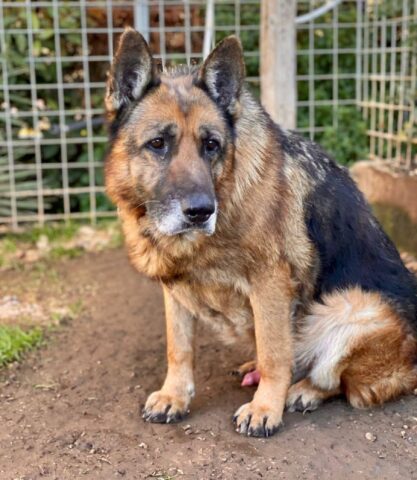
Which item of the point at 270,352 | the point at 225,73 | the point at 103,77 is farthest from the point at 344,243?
the point at 103,77

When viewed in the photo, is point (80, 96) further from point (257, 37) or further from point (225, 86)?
point (225, 86)

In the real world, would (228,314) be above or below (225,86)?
below

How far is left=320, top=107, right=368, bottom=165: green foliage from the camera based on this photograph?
25.8ft

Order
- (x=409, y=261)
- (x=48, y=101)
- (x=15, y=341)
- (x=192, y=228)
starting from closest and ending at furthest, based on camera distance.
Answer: (x=192, y=228), (x=15, y=341), (x=409, y=261), (x=48, y=101)

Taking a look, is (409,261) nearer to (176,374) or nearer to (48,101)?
(176,374)

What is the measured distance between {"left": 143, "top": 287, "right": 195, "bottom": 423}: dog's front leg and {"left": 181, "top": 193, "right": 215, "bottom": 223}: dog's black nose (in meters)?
0.77

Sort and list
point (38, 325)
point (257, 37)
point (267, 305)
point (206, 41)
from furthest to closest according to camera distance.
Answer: point (257, 37)
point (206, 41)
point (38, 325)
point (267, 305)

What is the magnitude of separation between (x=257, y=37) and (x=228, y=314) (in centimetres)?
528

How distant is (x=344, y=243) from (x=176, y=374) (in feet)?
3.87

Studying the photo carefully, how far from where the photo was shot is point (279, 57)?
5824 mm

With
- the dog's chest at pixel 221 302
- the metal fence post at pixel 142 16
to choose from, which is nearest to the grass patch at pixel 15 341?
the dog's chest at pixel 221 302

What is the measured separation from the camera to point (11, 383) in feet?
13.6

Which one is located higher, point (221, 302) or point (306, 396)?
point (221, 302)

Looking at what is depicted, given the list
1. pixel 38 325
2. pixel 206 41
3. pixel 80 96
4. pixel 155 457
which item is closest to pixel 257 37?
pixel 206 41
